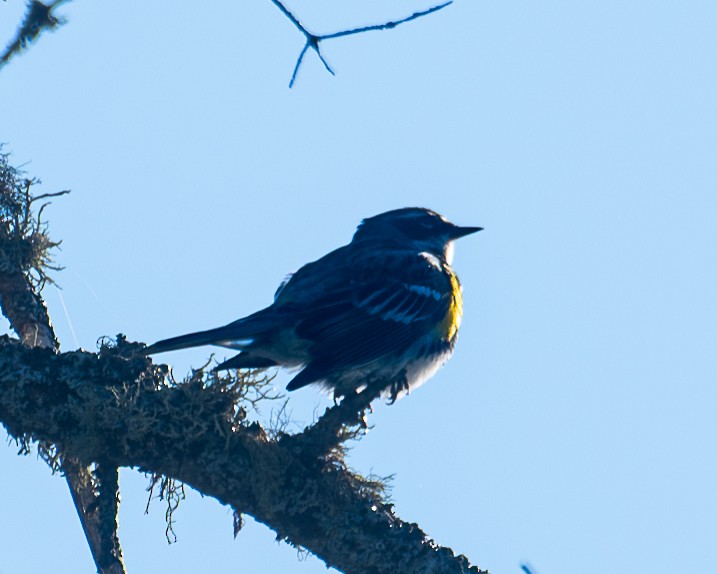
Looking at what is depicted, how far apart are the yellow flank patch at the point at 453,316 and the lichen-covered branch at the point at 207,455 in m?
2.80

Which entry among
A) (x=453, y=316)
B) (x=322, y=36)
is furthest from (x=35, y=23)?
(x=453, y=316)

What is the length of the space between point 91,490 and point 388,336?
8.52 feet

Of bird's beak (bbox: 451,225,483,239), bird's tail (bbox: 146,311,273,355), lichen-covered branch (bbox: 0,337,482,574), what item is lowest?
lichen-covered branch (bbox: 0,337,482,574)

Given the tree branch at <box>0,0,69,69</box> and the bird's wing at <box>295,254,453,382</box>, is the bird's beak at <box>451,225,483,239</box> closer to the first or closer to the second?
the bird's wing at <box>295,254,453,382</box>

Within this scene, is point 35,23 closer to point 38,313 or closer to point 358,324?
point 38,313

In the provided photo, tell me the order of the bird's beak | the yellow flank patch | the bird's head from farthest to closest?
the bird's beak < the bird's head < the yellow flank patch


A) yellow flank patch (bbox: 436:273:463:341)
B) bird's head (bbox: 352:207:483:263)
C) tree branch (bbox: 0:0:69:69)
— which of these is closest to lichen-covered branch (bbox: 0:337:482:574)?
tree branch (bbox: 0:0:69:69)

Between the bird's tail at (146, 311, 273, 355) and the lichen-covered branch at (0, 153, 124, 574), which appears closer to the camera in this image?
the lichen-covered branch at (0, 153, 124, 574)

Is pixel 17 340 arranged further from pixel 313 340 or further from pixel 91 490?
pixel 313 340

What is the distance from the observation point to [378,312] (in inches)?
304

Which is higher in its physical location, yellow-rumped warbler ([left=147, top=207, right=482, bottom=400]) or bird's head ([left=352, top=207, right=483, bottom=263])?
bird's head ([left=352, top=207, right=483, bottom=263])

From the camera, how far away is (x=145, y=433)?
201 inches

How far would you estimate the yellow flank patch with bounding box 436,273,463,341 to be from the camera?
26.1 feet

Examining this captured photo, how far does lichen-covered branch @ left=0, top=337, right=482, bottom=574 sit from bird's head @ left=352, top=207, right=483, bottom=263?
4127 mm
